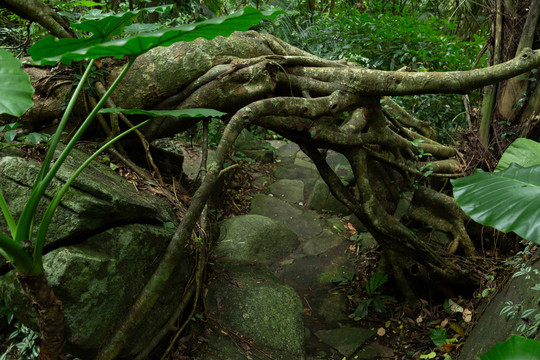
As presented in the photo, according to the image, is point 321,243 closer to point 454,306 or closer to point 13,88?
point 454,306

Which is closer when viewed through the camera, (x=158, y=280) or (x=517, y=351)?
(x=517, y=351)

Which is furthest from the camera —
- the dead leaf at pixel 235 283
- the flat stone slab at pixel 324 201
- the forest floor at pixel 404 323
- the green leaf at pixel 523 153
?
the flat stone slab at pixel 324 201

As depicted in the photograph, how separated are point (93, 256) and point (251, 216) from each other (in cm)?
292

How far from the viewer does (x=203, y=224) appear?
304 centimetres

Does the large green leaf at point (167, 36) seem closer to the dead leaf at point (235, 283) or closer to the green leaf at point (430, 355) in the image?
the dead leaf at point (235, 283)

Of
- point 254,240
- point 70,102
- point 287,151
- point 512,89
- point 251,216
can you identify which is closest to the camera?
point 70,102

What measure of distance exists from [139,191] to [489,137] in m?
3.59

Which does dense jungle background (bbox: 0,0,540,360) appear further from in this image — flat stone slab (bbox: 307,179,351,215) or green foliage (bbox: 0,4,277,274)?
flat stone slab (bbox: 307,179,351,215)

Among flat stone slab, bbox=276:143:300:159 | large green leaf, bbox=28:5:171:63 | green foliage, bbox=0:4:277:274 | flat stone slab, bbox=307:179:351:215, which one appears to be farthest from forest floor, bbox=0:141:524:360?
flat stone slab, bbox=276:143:300:159

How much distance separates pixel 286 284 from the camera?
375cm

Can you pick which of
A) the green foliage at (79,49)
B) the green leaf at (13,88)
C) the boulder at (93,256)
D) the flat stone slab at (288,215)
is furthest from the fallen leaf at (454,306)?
the green leaf at (13,88)

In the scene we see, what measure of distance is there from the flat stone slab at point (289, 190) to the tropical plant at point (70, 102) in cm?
452

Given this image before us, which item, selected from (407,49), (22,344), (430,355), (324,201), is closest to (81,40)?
(22,344)

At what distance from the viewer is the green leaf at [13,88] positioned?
111 centimetres
